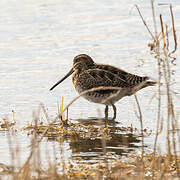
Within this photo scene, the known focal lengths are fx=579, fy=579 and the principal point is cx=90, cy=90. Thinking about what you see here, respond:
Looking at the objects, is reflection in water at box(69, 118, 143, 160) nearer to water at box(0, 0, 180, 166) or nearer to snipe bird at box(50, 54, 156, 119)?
water at box(0, 0, 180, 166)

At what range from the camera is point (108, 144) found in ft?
22.7

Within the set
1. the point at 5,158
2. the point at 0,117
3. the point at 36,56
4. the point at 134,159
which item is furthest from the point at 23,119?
the point at 36,56

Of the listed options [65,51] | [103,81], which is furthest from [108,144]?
[65,51]

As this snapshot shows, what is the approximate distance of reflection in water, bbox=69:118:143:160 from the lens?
6.56 meters

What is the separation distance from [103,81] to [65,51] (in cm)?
361

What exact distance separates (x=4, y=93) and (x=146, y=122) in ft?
8.52

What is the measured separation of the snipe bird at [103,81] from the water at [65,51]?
1.20ft

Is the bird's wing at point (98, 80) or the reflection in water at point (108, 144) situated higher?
the bird's wing at point (98, 80)

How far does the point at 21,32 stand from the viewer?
505 inches

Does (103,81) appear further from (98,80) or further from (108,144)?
(108,144)

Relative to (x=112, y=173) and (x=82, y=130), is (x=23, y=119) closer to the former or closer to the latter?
(x=82, y=130)

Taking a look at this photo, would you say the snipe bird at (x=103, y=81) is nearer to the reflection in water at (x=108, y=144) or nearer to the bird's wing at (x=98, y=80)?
the bird's wing at (x=98, y=80)

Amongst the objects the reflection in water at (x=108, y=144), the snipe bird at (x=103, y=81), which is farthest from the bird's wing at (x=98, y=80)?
the reflection in water at (x=108, y=144)

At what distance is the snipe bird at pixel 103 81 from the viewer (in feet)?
25.7
